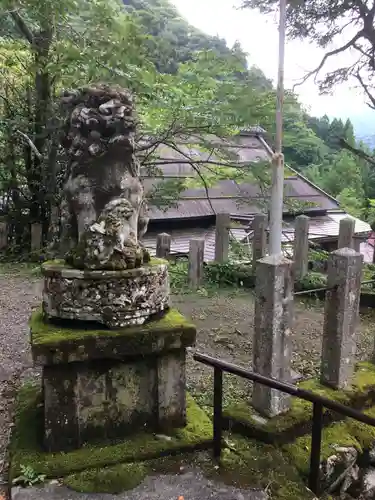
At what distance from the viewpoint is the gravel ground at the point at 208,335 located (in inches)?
168

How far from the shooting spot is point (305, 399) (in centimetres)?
243

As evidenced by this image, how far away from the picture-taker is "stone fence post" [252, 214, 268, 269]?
8.65 metres

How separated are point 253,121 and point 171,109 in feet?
4.38

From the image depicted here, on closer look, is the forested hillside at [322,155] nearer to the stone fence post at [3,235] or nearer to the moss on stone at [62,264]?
the stone fence post at [3,235]

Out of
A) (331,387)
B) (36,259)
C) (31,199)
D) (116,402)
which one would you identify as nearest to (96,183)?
(116,402)

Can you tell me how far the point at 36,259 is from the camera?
32.7ft

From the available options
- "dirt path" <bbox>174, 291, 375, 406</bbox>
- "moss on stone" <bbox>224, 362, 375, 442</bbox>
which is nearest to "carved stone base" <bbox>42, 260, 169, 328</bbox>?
"moss on stone" <bbox>224, 362, 375, 442</bbox>

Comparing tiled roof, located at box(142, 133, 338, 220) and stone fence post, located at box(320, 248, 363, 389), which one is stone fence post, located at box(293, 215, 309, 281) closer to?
tiled roof, located at box(142, 133, 338, 220)

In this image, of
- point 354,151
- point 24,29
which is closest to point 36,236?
point 24,29

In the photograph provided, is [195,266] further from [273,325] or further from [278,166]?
[273,325]

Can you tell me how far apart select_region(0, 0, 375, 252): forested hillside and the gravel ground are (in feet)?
6.12

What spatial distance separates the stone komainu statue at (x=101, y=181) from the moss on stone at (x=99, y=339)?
37 centimetres

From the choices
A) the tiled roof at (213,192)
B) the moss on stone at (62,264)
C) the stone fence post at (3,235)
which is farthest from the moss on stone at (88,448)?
the stone fence post at (3,235)

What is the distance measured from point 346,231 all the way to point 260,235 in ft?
5.29
